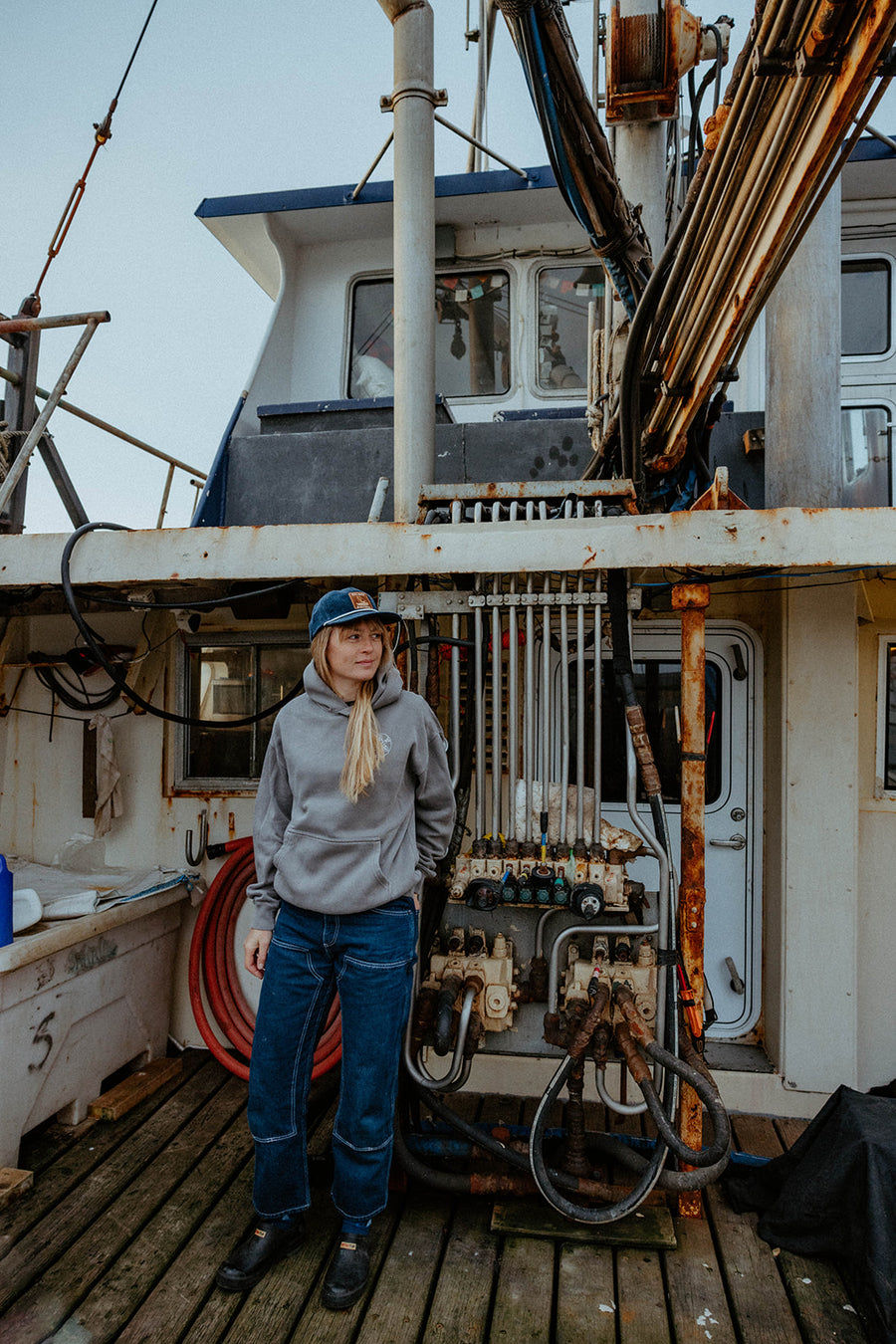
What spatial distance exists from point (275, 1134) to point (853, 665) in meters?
2.90

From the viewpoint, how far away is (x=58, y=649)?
4.34m

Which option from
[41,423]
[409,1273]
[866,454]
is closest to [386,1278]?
[409,1273]

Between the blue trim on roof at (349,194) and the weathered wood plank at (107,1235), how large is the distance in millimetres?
4919

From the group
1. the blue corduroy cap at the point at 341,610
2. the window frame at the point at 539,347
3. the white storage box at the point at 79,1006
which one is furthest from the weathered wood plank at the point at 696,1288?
the window frame at the point at 539,347

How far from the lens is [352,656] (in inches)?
96.9

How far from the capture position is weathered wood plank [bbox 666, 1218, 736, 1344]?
239 centimetres

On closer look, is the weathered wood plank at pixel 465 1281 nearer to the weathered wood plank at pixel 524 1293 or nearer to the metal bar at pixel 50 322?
the weathered wood plank at pixel 524 1293

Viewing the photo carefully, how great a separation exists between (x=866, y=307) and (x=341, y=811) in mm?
4474

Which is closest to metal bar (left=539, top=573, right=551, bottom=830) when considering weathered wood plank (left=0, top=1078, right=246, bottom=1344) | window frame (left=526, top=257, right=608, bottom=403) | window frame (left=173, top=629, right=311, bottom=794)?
window frame (left=173, top=629, right=311, bottom=794)

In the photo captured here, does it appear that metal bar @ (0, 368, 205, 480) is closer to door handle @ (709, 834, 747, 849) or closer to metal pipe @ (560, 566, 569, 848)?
metal pipe @ (560, 566, 569, 848)

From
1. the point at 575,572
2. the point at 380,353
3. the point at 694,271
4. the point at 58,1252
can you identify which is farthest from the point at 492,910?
the point at 380,353

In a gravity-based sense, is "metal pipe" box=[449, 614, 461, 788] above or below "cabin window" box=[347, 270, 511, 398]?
below

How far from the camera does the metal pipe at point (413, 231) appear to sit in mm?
3375

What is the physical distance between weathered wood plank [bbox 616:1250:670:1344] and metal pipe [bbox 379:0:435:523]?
2.90 metres
